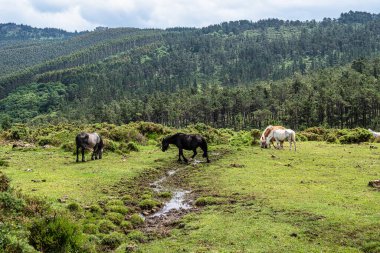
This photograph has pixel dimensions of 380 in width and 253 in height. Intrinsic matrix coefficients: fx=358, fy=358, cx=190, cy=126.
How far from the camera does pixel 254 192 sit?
19547mm

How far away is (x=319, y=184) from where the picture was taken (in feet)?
68.2

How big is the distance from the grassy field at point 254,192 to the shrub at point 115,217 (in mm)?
2281

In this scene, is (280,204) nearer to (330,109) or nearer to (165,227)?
(165,227)

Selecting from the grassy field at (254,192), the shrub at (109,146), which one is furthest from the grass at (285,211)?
the shrub at (109,146)

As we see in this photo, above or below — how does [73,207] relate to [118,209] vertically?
above

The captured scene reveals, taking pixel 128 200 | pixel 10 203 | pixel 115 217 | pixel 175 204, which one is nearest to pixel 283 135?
pixel 175 204

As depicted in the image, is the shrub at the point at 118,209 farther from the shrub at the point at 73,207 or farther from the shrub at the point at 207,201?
the shrub at the point at 207,201

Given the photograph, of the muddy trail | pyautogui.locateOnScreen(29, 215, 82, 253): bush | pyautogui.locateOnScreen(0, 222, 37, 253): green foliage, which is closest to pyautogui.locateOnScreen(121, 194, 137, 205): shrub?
the muddy trail

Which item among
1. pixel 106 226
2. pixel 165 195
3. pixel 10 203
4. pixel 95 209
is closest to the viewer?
pixel 10 203

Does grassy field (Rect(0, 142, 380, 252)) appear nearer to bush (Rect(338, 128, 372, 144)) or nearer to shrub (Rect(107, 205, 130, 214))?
shrub (Rect(107, 205, 130, 214))

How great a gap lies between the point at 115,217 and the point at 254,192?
778cm

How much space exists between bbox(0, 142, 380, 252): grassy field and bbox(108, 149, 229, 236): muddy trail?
0.32 meters

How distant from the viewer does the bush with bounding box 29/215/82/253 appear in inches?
443

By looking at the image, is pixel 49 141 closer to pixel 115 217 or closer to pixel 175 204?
pixel 175 204
